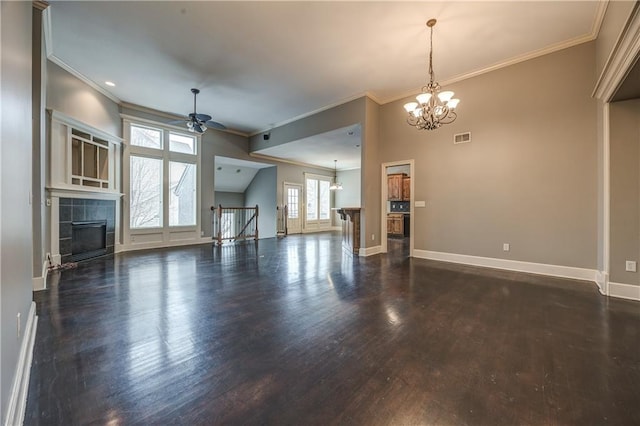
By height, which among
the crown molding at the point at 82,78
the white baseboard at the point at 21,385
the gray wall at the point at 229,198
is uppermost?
the crown molding at the point at 82,78

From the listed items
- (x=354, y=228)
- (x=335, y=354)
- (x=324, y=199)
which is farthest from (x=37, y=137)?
(x=324, y=199)

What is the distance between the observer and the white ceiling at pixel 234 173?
9.23m

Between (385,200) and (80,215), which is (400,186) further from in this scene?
(80,215)

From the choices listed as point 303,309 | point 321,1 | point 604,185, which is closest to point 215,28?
point 321,1

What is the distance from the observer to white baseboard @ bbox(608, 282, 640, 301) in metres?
3.02

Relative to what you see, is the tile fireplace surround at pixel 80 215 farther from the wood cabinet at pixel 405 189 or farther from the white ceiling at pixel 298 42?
the wood cabinet at pixel 405 189

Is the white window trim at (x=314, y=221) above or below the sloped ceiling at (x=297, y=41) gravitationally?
below

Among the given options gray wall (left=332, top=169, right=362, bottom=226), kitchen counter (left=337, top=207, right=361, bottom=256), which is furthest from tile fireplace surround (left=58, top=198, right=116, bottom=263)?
gray wall (left=332, top=169, right=362, bottom=226)

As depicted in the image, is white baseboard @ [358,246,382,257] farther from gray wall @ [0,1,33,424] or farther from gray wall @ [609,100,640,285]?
→ gray wall @ [0,1,33,424]

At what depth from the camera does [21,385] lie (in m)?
1.43

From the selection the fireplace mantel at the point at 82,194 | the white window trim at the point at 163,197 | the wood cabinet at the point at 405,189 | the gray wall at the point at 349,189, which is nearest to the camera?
the fireplace mantel at the point at 82,194

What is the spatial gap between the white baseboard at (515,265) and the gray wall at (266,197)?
624cm

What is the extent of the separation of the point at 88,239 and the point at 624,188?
8.68 metres

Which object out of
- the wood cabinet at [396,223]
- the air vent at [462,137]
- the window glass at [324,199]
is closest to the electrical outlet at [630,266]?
the air vent at [462,137]
